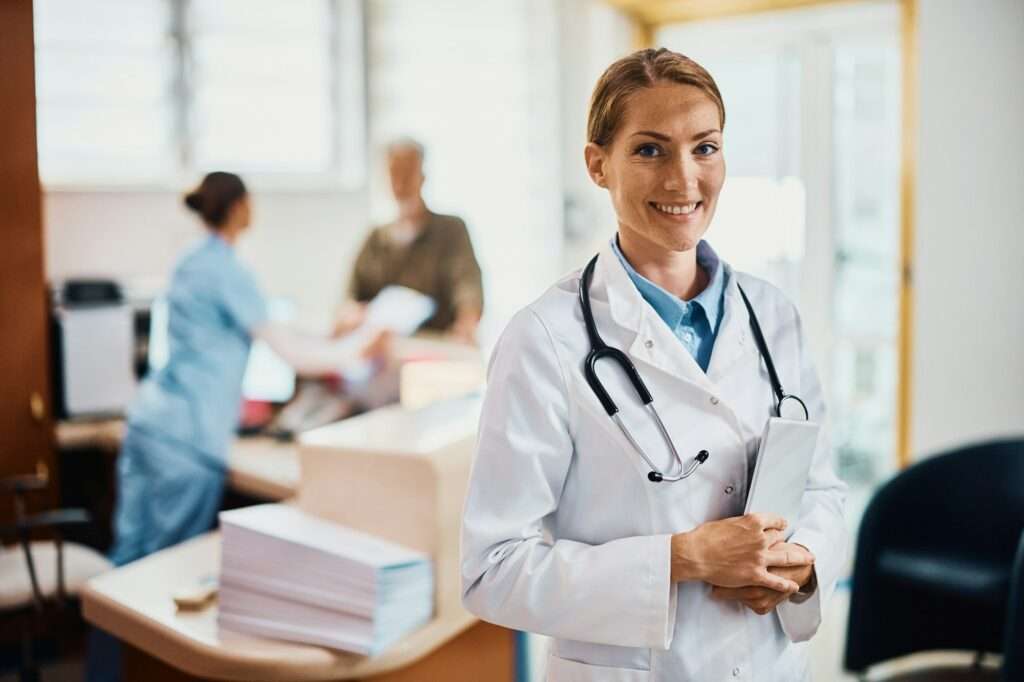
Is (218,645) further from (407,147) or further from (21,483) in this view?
(407,147)

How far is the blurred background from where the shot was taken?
3.19m

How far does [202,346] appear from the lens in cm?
Result: 251

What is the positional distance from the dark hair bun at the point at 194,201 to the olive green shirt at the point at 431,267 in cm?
78

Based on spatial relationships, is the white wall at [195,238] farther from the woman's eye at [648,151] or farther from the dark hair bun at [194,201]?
the woman's eye at [648,151]

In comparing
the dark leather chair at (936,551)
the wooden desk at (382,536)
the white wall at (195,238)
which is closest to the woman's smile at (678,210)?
the wooden desk at (382,536)

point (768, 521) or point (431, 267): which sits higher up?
point (431, 267)

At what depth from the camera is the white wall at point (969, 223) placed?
3164 mm

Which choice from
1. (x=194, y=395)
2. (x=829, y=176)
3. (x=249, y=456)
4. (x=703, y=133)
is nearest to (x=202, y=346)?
(x=194, y=395)

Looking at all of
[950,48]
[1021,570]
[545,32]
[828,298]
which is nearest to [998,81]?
[950,48]

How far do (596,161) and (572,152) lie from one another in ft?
9.50

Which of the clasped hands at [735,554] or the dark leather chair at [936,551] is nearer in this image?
the clasped hands at [735,554]

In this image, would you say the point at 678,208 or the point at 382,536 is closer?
the point at 678,208

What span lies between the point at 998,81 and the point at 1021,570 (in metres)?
1.78

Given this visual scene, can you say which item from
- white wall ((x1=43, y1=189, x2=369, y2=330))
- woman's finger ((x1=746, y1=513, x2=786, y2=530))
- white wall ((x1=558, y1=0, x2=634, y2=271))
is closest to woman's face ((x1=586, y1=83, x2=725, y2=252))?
woman's finger ((x1=746, y1=513, x2=786, y2=530))
